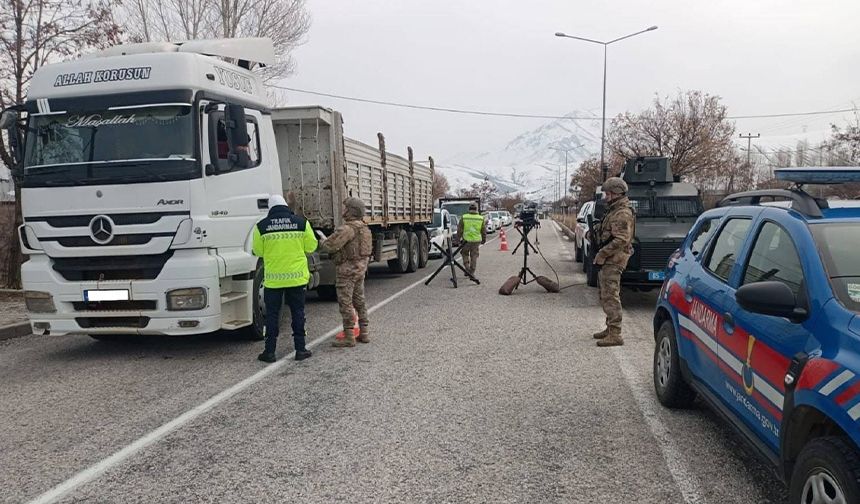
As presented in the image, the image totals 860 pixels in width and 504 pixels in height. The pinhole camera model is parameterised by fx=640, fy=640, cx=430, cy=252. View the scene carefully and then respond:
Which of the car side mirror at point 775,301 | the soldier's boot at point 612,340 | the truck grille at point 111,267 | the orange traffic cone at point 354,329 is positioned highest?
the car side mirror at point 775,301

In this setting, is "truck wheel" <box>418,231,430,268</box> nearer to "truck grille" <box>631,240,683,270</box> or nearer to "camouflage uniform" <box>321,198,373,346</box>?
"truck grille" <box>631,240,683,270</box>

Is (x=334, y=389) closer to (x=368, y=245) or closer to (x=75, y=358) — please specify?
(x=368, y=245)

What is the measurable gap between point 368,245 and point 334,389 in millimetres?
2405

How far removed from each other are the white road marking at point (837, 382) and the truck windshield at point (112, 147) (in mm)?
5764

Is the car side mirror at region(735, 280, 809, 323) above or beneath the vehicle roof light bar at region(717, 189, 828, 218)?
beneath

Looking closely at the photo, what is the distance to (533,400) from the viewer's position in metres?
5.32

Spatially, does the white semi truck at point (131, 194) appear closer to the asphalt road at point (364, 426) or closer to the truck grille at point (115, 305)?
the truck grille at point (115, 305)

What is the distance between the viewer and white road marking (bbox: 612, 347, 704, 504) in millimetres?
3607

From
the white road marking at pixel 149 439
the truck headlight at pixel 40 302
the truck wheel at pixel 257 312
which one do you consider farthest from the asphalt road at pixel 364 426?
the truck headlight at pixel 40 302

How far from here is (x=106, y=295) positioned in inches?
258

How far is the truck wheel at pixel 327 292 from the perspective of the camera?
1134 centimetres

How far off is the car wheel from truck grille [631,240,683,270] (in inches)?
198

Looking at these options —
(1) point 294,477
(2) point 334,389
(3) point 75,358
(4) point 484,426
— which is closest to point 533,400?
(4) point 484,426

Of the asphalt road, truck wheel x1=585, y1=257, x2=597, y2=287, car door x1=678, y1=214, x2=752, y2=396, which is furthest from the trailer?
car door x1=678, y1=214, x2=752, y2=396
